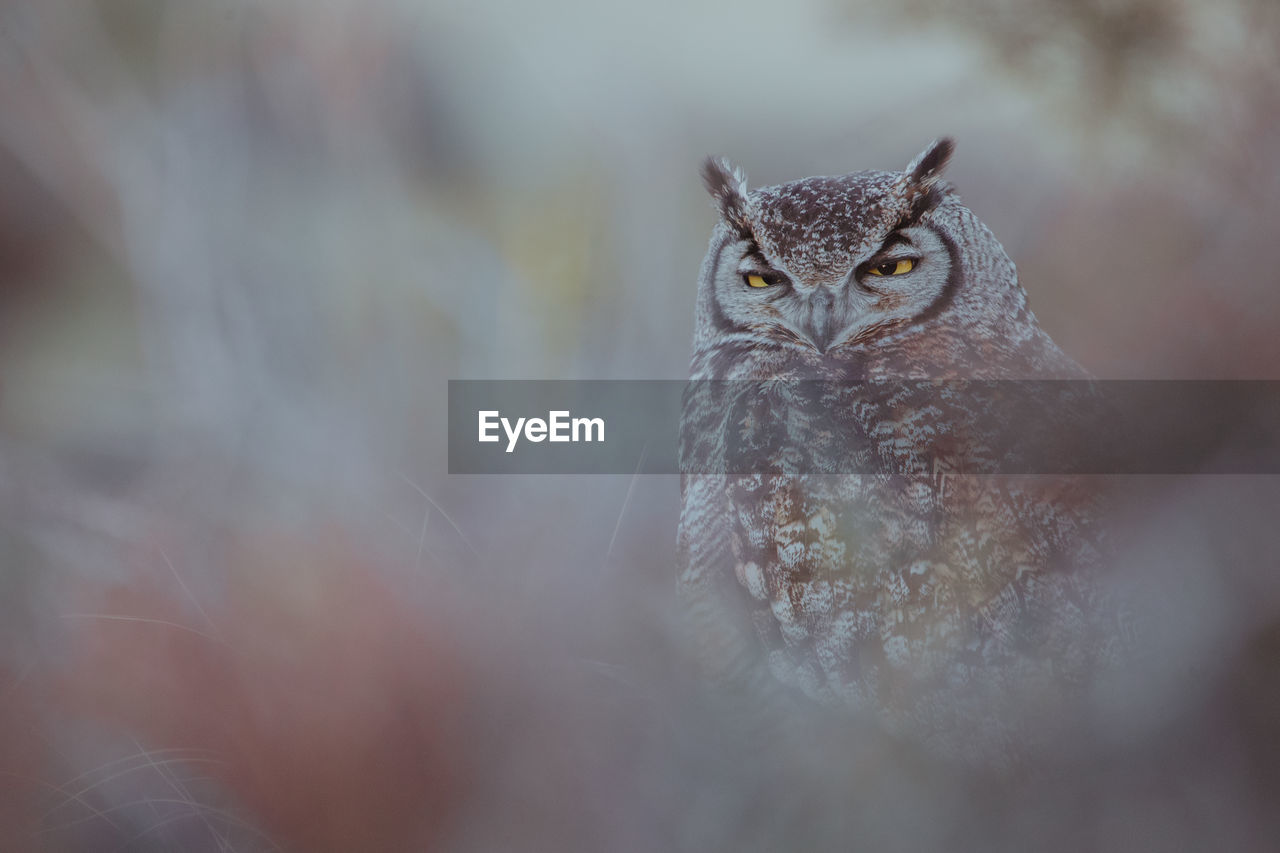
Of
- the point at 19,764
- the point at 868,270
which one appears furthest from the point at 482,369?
the point at 19,764

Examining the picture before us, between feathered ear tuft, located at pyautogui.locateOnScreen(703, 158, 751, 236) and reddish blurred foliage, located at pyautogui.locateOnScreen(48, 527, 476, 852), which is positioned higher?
feathered ear tuft, located at pyautogui.locateOnScreen(703, 158, 751, 236)

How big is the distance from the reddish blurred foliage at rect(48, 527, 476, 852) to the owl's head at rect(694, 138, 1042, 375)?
49 centimetres

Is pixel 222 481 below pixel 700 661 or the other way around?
the other way around

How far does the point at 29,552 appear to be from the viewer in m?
0.98

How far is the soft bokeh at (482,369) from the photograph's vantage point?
812mm

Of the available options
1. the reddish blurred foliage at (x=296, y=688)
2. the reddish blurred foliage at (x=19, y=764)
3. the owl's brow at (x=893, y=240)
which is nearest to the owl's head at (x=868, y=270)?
the owl's brow at (x=893, y=240)

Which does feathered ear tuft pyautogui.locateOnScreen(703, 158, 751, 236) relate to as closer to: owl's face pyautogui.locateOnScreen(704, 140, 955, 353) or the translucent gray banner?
owl's face pyautogui.locateOnScreen(704, 140, 955, 353)

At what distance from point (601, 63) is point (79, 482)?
78 cm

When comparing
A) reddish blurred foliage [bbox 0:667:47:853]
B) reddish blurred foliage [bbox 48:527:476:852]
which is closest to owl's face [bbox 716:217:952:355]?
reddish blurred foliage [bbox 48:527:476:852]

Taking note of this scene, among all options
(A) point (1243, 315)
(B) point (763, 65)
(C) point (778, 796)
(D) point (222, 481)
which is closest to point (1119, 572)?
(A) point (1243, 315)

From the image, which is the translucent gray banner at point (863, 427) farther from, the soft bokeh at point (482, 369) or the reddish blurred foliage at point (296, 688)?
the reddish blurred foliage at point (296, 688)

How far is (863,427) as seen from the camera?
2.76 ft

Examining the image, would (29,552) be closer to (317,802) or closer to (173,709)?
(173,709)

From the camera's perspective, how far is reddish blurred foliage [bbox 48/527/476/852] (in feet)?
2.79
